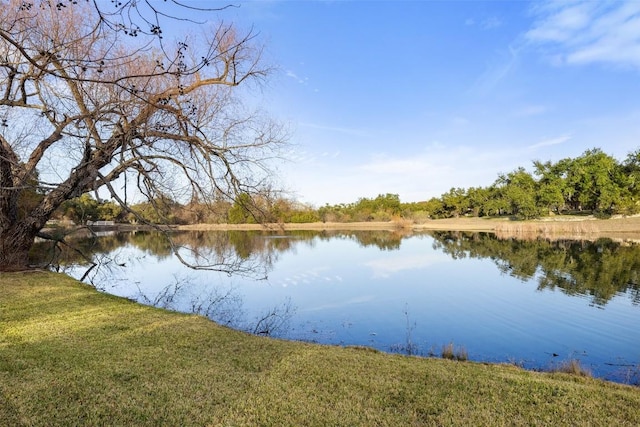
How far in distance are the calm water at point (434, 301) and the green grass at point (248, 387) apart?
2.59m

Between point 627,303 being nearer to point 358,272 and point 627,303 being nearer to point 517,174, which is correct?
point 358,272

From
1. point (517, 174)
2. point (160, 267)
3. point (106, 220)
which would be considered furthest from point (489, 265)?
point (106, 220)

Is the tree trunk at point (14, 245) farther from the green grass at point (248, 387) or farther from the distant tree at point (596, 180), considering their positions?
the distant tree at point (596, 180)

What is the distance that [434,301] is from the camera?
469 inches

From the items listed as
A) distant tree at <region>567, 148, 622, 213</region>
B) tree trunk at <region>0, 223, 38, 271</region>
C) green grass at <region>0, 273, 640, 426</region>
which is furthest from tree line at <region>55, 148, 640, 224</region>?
green grass at <region>0, 273, 640, 426</region>

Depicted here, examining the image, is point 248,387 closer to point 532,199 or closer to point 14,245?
point 14,245

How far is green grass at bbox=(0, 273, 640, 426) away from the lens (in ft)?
10.8

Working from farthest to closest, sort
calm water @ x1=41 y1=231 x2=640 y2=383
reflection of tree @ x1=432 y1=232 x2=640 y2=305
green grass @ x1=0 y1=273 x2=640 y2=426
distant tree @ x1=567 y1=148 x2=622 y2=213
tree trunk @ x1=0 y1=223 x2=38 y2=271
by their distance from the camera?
distant tree @ x1=567 y1=148 x2=622 y2=213
reflection of tree @ x1=432 y1=232 x2=640 y2=305
tree trunk @ x1=0 y1=223 x2=38 y2=271
calm water @ x1=41 y1=231 x2=640 y2=383
green grass @ x1=0 y1=273 x2=640 y2=426

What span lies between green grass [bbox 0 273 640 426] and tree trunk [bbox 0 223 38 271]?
622 cm

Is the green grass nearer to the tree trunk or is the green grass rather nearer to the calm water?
the calm water

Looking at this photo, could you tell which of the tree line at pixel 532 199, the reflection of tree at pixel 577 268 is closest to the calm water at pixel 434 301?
the reflection of tree at pixel 577 268

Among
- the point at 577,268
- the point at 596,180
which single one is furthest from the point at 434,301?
the point at 596,180

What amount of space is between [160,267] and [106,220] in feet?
171

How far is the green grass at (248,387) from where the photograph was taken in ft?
10.8
